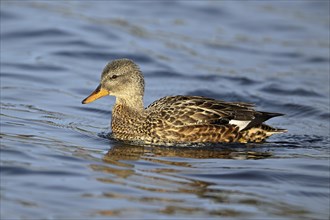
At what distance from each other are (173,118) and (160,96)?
3.85 metres

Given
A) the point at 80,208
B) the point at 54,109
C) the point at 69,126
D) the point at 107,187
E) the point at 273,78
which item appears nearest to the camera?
the point at 80,208

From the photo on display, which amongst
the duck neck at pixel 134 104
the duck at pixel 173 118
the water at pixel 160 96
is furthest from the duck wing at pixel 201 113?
the water at pixel 160 96

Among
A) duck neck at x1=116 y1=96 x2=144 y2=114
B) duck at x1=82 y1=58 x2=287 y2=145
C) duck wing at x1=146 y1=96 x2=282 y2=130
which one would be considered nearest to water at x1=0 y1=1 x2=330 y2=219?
duck at x1=82 y1=58 x2=287 y2=145

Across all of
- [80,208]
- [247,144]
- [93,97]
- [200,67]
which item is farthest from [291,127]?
[80,208]

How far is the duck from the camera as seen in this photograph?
12656 mm

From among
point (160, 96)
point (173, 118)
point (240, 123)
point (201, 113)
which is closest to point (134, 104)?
point (173, 118)

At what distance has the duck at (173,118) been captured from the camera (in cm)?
1266

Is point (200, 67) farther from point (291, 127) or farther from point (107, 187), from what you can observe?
point (107, 187)

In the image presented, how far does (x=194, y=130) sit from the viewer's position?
41.5ft

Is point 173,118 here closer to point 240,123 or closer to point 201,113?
point 201,113

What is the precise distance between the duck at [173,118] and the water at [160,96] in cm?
22

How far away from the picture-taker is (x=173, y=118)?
1266 cm

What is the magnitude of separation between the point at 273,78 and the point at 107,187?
8298mm

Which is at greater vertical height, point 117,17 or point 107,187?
point 117,17
